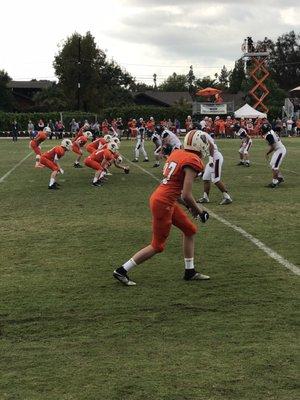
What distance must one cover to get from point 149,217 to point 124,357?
271 inches

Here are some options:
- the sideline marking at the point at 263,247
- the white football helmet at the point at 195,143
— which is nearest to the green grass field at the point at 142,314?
the sideline marking at the point at 263,247

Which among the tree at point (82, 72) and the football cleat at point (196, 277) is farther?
the tree at point (82, 72)

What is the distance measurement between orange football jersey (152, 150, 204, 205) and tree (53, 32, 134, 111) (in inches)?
2686

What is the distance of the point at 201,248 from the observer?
28.7 ft

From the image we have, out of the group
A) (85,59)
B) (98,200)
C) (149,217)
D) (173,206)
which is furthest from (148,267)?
(85,59)

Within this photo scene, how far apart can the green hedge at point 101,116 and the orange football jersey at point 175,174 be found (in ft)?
168

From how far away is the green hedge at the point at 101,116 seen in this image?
56.7 m

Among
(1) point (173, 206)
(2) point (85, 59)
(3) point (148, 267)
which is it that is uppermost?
(2) point (85, 59)

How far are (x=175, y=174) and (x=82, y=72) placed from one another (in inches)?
2904

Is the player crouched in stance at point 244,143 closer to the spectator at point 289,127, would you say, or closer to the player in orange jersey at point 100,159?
the player in orange jersey at point 100,159

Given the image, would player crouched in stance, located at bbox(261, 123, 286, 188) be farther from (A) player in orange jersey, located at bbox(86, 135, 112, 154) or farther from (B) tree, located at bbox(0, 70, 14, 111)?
(B) tree, located at bbox(0, 70, 14, 111)

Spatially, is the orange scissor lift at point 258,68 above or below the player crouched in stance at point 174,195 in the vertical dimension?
above

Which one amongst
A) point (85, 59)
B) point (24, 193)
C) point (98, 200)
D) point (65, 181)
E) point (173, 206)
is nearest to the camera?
point (173, 206)

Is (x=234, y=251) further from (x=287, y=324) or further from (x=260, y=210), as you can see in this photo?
(x=260, y=210)
